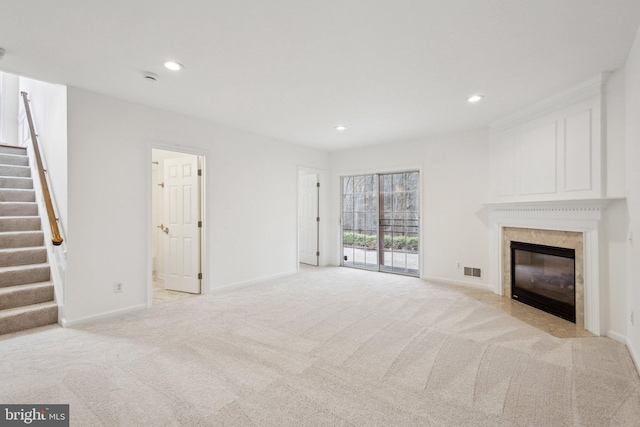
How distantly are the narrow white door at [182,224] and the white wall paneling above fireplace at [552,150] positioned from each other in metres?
4.38

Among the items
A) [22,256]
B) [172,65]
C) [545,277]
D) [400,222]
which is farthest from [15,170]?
[545,277]

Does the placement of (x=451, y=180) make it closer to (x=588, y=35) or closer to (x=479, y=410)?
(x=588, y=35)

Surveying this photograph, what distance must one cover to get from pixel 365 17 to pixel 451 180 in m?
3.58

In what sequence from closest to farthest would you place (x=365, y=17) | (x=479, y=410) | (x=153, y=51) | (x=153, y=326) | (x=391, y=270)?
1. (x=479, y=410)
2. (x=365, y=17)
3. (x=153, y=51)
4. (x=153, y=326)
5. (x=391, y=270)

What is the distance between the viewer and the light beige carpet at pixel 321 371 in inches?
72.1

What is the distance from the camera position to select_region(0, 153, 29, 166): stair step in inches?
185

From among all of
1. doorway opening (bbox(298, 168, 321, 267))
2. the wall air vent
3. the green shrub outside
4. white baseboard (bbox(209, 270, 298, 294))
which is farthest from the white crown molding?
white baseboard (bbox(209, 270, 298, 294))

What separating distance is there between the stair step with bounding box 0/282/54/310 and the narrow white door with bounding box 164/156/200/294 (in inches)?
57.9

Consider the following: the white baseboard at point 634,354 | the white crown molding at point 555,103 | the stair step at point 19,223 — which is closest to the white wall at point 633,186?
the white baseboard at point 634,354

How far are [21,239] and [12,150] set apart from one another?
2259 millimetres

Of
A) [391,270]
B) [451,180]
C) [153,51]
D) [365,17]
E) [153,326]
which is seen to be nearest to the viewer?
[365,17]

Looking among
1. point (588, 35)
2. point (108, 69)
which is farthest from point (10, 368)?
point (588, 35)

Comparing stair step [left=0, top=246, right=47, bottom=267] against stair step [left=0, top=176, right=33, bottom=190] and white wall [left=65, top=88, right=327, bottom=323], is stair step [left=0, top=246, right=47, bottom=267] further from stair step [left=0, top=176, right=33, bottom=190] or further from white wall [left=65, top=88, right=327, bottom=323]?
stair step [left=0, top=176, right=33, bottom=190]

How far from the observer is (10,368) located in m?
2.34
